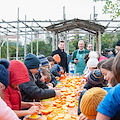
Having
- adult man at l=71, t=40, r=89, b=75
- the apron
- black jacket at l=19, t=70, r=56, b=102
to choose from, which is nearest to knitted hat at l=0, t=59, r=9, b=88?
black jacket at l=19, t=70, r=56, b=102

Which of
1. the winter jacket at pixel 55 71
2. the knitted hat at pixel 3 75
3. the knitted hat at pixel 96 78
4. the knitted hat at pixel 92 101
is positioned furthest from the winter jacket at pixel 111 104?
the winter jacket at pixel 55 71

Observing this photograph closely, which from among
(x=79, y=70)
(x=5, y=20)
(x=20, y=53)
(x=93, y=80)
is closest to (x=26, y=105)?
(x=93, y=80)

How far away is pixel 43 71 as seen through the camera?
2988 millimetres

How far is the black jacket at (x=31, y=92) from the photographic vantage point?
2162 mm

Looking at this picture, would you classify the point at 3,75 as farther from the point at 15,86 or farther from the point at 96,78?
the point at 96,78

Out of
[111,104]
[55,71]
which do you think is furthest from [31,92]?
[55,71]

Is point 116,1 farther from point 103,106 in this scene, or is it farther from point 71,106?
point 103,106

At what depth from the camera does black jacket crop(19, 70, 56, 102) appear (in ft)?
7.09

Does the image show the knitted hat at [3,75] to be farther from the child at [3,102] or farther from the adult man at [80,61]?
the adult man at [80,61]

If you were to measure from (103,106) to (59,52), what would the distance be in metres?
5.09

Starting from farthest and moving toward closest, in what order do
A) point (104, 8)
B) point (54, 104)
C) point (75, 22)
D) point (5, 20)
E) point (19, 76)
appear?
1. point (5, 20)
2. point (75, 22)
3. point (104, 8)
4. point (54, 104)
5. point (19, 76)

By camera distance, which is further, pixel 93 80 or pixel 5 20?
pixel 5 20

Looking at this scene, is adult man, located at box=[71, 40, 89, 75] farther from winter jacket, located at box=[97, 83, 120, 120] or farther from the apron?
winter jacket, located at box=[97, 83, 120, 120]

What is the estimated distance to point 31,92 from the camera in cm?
217
